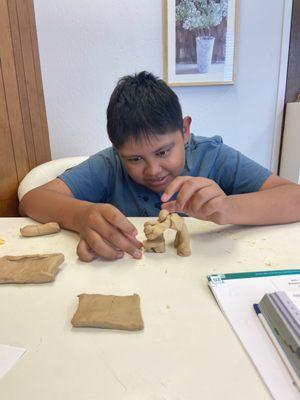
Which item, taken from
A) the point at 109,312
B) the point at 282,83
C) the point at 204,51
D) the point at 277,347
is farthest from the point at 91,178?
the point at 282,83

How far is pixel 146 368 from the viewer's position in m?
0.33

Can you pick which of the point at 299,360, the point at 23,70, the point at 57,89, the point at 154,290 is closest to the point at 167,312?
the point at 154,290

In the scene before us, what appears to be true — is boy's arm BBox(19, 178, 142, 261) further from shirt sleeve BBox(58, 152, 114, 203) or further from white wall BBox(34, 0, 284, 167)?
white wall BBox(34, 0, 284, 167)

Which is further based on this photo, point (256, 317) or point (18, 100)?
point (18, 100)

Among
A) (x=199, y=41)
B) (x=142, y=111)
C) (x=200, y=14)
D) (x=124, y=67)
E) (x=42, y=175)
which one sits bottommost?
(x=42, y=175)

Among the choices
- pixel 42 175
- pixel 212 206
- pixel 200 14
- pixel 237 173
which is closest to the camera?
pixel 212 206

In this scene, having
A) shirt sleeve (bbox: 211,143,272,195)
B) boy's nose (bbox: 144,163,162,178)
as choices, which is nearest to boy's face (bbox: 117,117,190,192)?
boy's nose (bbox: 144,163,162,178)

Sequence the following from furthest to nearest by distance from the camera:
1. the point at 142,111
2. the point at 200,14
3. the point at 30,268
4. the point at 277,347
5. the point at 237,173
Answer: the point at 200,14 < the point at 237,173 < the point at 142,111 < the point at 30,268 < the point at 277,347

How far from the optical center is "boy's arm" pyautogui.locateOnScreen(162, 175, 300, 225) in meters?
0.60

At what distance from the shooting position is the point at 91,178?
3.00ft

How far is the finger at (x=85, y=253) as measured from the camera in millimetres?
553

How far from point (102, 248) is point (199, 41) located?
1423mm

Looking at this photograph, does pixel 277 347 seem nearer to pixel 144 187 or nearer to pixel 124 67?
pixel 144 187

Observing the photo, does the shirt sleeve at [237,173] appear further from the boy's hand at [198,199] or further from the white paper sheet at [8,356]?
the white paper sheet at [8,356]
